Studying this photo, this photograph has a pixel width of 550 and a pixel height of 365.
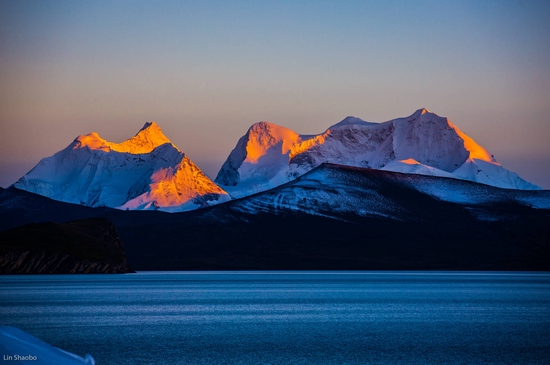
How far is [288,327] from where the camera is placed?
70688mm

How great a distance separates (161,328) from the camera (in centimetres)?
6869

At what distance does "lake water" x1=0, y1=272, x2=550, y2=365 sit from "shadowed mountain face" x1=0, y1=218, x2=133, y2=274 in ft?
215

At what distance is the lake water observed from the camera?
54250 mm

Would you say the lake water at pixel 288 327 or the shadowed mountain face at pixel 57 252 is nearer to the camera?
the lake water at pixel 288 327

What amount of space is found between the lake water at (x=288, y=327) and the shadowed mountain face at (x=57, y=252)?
6540 centimetres

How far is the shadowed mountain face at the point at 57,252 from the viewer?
177 meters

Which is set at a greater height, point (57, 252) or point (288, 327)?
point (288, 327)

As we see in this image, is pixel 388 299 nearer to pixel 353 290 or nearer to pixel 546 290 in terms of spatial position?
pixel 353 290

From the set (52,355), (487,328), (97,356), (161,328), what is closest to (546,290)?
(487,328)

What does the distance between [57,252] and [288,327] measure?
118 m

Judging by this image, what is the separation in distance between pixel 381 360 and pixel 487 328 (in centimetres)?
1972

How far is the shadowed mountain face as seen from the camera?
17712 centimetres

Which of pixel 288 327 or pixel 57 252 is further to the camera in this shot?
pixel 57 252

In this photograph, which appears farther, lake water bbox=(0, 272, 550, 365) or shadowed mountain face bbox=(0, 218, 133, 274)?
shadowed mountain face bbox=(0, 218, 133, 274)
